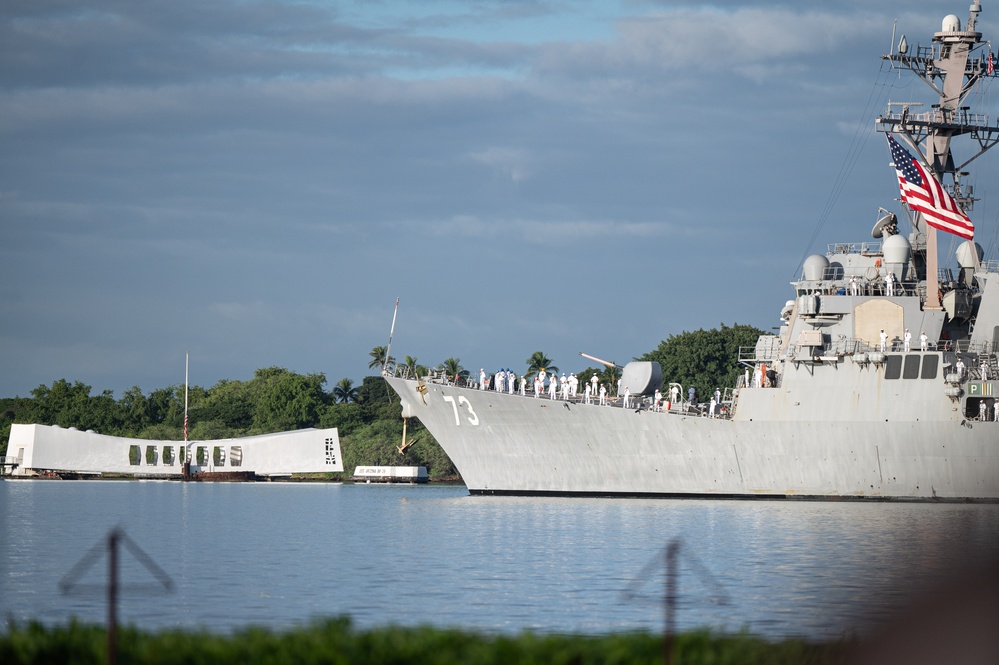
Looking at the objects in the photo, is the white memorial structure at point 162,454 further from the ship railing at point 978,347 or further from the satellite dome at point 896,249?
the ship railing at point 978,347

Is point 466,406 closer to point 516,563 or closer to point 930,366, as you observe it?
A: point 930,366

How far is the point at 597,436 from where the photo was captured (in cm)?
4691

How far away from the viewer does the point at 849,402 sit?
43812mm

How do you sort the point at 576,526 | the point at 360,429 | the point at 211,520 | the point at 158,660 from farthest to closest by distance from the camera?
the point at 360,429
the point at 211,520
the point at 576,526
the point at 158,660

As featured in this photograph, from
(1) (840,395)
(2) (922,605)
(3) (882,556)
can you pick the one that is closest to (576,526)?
(3) (882,556)

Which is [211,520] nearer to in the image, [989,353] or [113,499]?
[113,499]

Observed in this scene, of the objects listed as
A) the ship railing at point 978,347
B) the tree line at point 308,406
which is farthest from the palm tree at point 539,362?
the ship railing at point 978,347

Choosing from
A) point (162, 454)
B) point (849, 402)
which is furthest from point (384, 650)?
point (162, 454)

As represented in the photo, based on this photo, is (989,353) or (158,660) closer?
(158,660)

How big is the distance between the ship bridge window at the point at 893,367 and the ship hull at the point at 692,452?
1649mm

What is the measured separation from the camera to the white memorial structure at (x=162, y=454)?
9075cm

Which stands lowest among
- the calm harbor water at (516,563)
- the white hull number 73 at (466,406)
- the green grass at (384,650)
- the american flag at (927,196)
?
the calm harbor water at (516,563)

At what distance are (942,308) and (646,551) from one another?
21698mm

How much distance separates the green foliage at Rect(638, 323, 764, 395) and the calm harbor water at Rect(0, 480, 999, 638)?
30.7 meters
